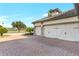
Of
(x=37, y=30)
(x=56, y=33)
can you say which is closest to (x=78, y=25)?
(x=56, y=33)

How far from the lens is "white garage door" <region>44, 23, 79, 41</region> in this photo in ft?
63.2

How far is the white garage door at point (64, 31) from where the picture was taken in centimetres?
1927

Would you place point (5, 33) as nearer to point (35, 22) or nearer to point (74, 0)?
point (35, 22)

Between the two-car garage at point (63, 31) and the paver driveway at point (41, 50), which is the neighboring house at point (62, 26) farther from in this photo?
the paver driveway at point (41, 50)

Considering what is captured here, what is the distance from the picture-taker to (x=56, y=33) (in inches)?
926

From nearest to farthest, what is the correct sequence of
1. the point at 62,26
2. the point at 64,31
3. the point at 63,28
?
1. the point at 64,31
2. the point at 63,28
3. the point at 62,26

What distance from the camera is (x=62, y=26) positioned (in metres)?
21.9

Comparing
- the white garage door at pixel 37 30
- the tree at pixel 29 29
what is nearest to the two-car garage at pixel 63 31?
the white garage door at pixel 37 30

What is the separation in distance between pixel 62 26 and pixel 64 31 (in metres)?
0.83

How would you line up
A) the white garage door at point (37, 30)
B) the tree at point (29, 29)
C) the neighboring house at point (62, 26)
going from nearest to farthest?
the neighboring house at point (62, 26) → the white garage door at point (37, 30) → the tree at point (29, 29)

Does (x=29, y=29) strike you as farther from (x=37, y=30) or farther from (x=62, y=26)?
(x=62, y=26)

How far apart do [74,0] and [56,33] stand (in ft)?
44.8

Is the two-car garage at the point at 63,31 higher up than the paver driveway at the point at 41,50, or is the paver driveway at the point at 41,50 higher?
the two-car garage at the point at 63,31

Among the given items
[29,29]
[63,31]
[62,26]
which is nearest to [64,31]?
[63,31]
